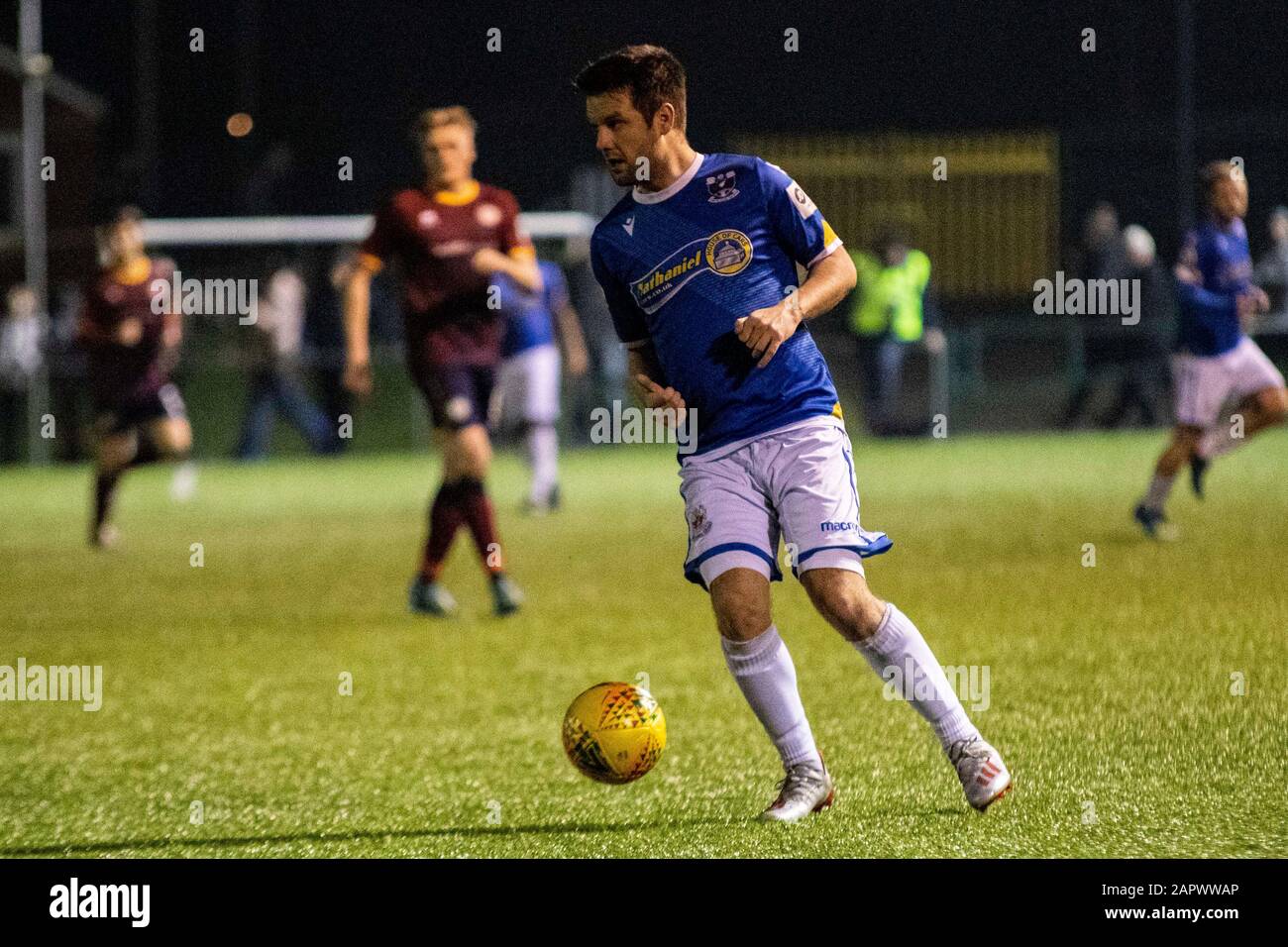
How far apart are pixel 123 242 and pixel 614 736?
935cm

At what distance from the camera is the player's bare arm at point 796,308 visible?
493 cm

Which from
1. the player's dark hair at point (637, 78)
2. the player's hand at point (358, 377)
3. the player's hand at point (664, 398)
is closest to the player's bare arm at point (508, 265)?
the player's hand at point (358, 377)

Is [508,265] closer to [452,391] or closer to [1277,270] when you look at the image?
[452,391]

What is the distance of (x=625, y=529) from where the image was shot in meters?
13.6

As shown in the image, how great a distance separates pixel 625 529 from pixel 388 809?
801cm

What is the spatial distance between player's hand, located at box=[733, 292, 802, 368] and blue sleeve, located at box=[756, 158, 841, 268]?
1.16 feet

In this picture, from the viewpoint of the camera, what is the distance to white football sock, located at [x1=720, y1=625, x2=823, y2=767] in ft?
17.2

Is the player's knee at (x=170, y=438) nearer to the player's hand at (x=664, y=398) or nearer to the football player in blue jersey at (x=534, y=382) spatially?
the football player in blue jersey at (x=534, y=382)

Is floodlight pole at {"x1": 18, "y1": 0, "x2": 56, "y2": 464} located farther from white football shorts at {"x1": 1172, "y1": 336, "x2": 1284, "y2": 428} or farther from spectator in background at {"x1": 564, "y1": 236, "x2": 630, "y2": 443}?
white football shorts at {"x1": 1172, "y1": 336, "x2": 1284, "y2": 428}

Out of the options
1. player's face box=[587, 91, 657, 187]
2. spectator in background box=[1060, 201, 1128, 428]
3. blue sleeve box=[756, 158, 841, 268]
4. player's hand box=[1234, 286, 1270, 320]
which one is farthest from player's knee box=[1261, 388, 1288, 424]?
spectator in background box=[1060, 201, 1128, 428]

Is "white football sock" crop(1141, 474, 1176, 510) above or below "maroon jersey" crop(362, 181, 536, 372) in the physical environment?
below

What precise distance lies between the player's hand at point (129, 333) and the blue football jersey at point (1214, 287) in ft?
22.5

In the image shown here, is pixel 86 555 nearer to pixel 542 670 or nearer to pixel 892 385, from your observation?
pixel 542 670
